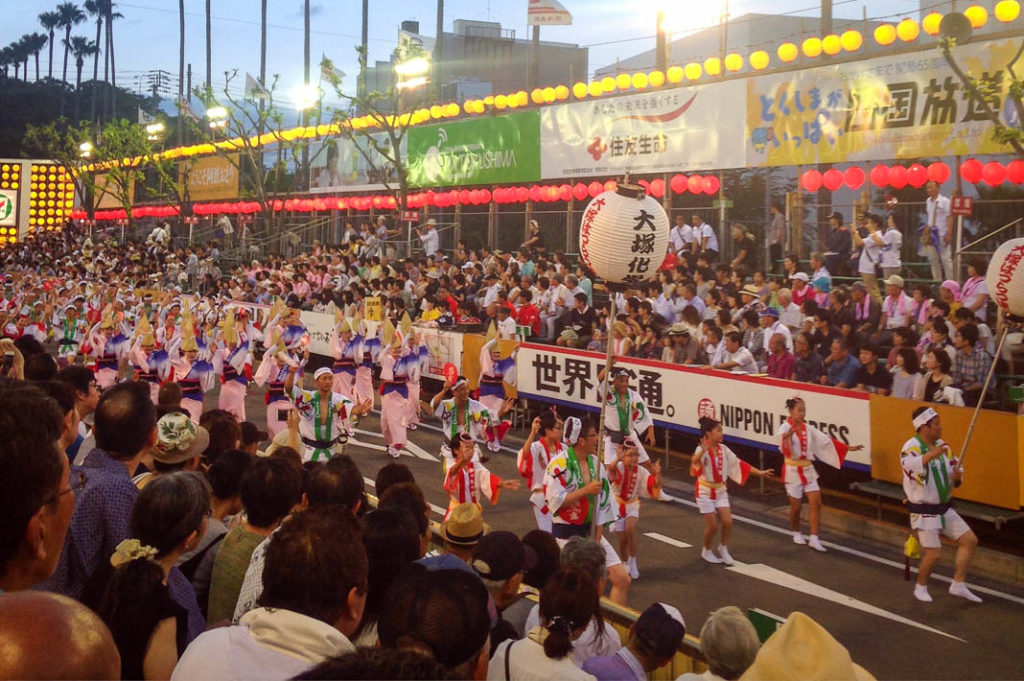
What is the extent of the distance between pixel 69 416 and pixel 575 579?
8.02 feet

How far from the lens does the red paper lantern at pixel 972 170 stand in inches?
550

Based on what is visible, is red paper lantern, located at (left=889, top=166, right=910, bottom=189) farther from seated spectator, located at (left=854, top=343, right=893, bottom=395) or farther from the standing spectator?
seated spectator, located at (left=854, top=343, right=893, bottom=395)

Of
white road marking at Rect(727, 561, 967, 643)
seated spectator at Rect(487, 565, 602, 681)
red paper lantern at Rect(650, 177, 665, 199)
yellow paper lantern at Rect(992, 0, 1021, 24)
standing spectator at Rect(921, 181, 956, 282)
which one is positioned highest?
yellow paper lantern at Rect(992, 0, 1021, 24)

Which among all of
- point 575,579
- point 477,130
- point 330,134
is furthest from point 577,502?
point 330,134

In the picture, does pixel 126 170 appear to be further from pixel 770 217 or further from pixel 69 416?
pixel 69 416

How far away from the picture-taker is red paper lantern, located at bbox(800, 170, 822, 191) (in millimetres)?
16141

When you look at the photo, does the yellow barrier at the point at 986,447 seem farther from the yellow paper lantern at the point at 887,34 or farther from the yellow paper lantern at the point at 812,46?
the yellow paper lantern at the point at 812,46

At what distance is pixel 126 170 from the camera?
165 ft

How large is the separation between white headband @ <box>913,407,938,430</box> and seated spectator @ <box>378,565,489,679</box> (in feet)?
21.6

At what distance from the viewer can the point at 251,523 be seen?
439cm

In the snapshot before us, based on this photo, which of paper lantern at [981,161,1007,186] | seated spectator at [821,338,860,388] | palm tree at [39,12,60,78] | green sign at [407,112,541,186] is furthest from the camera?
palm tree at [39,12,60,78]

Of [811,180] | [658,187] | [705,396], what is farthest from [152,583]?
[658,187]

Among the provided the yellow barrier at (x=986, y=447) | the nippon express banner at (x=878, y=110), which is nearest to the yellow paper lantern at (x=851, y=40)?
the nippon express banner at (x=878, y=110)

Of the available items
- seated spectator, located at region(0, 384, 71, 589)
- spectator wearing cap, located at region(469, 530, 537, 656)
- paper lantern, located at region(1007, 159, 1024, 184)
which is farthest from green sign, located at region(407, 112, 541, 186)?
seated spectator, located at region(0, 384, 71, 589)
